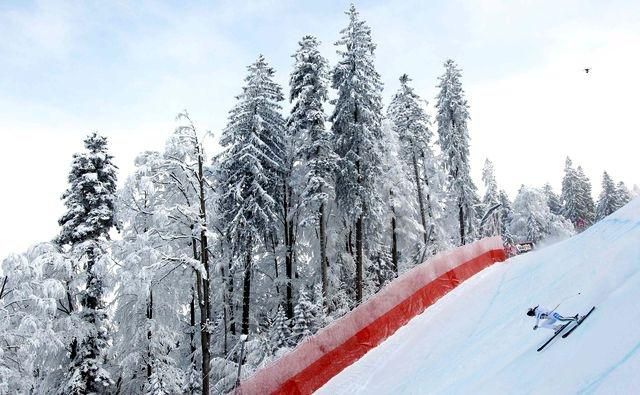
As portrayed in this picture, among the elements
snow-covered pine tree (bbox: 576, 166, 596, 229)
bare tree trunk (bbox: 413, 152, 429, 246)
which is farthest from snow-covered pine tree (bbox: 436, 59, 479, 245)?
snow-covered pine tree (bbox: 576, 166, 596, 229)

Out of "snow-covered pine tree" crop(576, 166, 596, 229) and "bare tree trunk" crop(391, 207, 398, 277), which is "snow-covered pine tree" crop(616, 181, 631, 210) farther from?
"bare tree trunk" crop(391, 207, 398, 277)

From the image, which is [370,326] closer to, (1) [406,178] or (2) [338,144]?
(2) [338,144]

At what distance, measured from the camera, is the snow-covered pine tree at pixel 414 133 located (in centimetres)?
3494

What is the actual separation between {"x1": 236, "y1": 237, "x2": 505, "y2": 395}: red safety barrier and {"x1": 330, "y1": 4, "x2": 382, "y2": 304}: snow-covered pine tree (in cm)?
979

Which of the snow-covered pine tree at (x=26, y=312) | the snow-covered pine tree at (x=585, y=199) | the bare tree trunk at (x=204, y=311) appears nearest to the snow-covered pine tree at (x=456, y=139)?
the bare tree trunk at (x=204, y=311)

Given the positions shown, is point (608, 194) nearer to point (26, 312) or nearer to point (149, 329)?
point (149, 329)

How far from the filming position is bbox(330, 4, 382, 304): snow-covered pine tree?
25719 mm

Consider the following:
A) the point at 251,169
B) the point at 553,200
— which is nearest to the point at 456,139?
the point at 251,169

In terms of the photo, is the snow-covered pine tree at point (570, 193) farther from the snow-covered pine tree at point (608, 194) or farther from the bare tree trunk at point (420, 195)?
the bare tree trunk at point (420, 195)

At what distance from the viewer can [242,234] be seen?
25672 millimetres

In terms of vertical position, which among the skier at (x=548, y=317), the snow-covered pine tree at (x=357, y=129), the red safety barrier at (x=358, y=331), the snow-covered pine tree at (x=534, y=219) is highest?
the snow-covered pine tree at (x=357, y=129)

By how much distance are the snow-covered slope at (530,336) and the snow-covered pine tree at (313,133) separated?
11308 mm

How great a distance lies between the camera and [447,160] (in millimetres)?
36281

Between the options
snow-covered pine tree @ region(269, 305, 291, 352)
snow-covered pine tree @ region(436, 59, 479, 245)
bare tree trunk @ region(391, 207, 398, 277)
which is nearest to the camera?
snow-covered pine tree @ region(269, 305, 291, 352)
